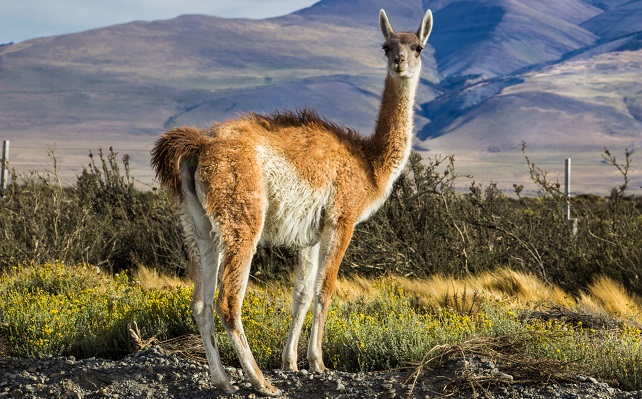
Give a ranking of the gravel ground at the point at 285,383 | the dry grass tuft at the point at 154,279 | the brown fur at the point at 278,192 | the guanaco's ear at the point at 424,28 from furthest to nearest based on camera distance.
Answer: the dry grass tuft at the point at 154,279, the guanaco's ear at the point at 424,28, the brown fur at the point at 278,192, the gravel ground at the point at 285,383

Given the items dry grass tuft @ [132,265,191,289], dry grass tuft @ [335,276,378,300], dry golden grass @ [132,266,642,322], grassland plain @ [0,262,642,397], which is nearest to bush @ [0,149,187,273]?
dry grass tuft @ [132,265,191,289]

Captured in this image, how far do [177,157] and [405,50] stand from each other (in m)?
2.29

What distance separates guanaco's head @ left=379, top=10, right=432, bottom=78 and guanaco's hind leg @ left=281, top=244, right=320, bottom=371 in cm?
156

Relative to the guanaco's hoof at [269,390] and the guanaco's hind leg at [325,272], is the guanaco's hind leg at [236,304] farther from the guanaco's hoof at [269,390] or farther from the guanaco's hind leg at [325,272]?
Answer: the guanaco's hind leg at [325,272]

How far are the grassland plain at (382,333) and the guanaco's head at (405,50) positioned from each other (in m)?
1.94

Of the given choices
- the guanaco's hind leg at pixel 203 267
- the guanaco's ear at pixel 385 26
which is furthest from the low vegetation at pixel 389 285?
the guanaco's ear at pixel 385 26

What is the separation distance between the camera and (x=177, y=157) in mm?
5926

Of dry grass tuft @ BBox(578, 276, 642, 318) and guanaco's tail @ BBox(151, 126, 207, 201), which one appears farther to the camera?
dry grass tuft @ BBox(578, 276, 642, 318)

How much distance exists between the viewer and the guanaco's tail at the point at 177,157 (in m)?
5.95

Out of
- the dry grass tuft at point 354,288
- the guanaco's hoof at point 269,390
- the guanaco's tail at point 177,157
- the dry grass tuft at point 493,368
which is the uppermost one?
the guanaco's tail at point 177,157

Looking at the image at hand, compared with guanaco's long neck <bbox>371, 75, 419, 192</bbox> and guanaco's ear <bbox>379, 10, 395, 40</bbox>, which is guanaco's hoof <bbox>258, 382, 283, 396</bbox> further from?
guanaco's ear <bbox>379, 10, 395, 40</bbox>

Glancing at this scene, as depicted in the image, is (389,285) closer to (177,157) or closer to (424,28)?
(424,28)

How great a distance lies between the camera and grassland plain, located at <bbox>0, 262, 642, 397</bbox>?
5.89 meters

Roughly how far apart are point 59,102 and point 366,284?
558ft
